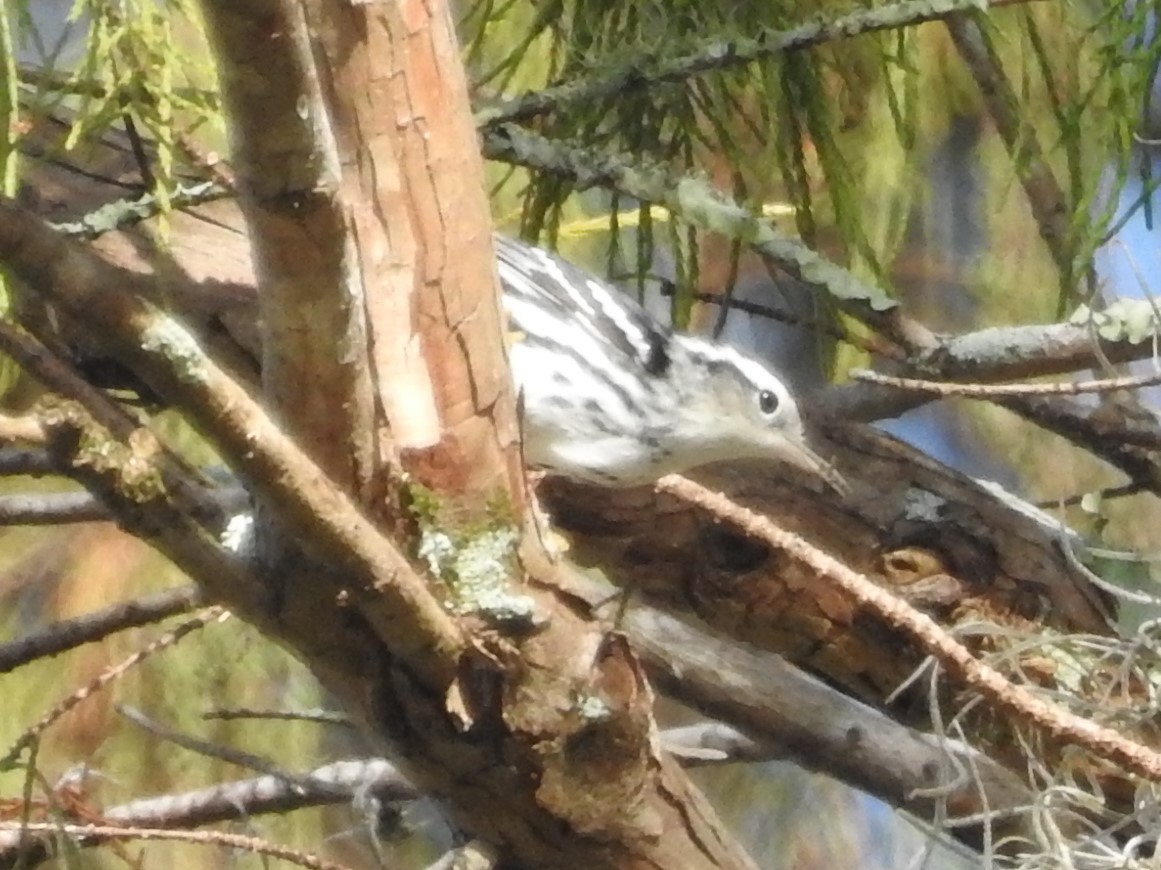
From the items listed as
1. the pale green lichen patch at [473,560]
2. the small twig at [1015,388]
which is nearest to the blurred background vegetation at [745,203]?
the small twig at [1015,388]

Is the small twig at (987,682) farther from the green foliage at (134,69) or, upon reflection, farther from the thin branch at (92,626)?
the thin branch at (92,626)

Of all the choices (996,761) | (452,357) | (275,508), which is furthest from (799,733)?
(275,508)

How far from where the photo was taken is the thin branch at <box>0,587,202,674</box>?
0.91m

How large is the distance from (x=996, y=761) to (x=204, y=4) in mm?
682

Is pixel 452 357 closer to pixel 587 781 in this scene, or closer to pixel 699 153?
pixel 587 781

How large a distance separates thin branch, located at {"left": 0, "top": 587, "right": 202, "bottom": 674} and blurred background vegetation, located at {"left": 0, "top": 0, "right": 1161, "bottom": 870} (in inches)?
6.4

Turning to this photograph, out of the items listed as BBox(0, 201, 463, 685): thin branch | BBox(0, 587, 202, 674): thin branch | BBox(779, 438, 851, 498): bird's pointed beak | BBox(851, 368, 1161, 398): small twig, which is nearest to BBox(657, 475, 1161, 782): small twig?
BBox(851, 368, 1161, 398): small twig

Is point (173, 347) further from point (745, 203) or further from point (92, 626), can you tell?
point (745, 203)

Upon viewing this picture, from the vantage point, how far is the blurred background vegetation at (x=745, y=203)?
31.6 inches

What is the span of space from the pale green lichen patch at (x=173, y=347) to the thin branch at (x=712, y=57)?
0.50 m

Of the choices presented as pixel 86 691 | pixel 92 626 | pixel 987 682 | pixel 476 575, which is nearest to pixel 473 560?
pixel 476 575

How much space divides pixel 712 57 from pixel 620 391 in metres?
0.21

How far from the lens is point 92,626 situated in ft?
3.01

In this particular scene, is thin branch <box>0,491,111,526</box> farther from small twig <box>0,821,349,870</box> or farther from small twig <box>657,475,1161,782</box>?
small twig <box>657,475,1161,782</box>
